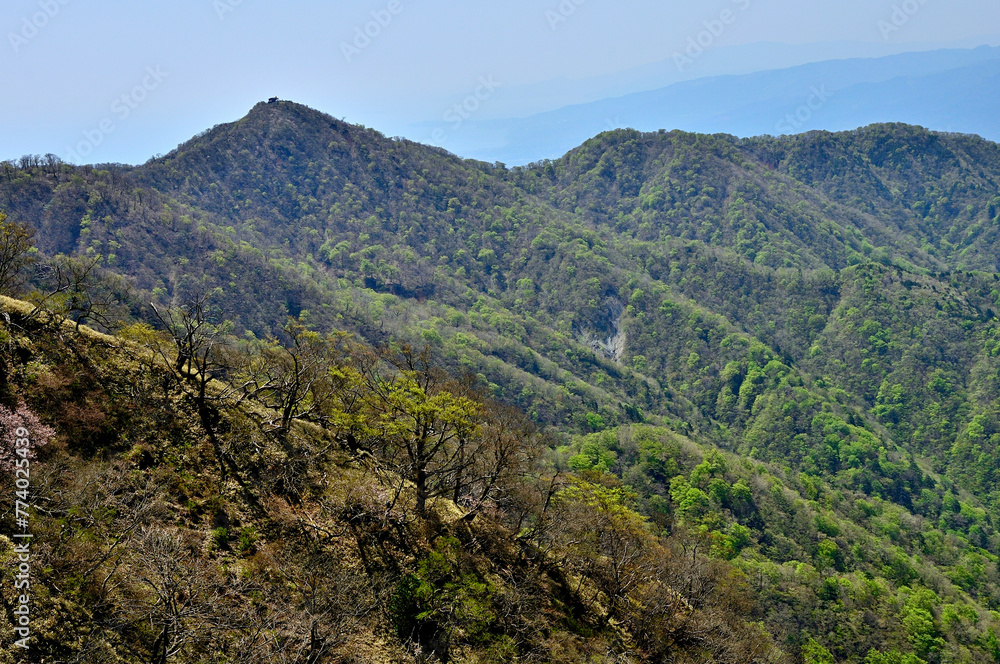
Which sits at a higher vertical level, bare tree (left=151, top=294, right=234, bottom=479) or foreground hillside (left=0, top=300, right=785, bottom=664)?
bare tree (left=151, top=294, right=234, bottom=479)

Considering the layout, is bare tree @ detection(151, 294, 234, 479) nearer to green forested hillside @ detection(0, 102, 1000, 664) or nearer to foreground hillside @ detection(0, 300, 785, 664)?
foreground hillside @ detection(0, 300, 785, 664)

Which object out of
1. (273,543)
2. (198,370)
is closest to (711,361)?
(198,370)

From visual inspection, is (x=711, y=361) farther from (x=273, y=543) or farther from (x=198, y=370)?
(x=273, y=543)

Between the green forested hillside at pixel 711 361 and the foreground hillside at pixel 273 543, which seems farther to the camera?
the green forested hillside at pixel 711 361

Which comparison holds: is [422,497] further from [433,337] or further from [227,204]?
[227,204]

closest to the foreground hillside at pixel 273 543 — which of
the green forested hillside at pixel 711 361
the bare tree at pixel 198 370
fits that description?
the bare tree at pixel 198 370

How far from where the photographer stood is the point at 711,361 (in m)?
158

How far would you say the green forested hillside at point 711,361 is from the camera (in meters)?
73.6

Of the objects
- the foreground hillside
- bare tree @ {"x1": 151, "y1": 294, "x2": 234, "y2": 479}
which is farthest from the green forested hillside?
bare tree @ {"x1": 151, "y1": 294, "x2": 234, "y2": 479}

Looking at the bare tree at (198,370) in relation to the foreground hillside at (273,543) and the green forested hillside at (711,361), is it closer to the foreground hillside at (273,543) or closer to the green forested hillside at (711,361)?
the foreground hillside at (273,543)

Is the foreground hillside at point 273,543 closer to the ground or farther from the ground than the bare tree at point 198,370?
closer to the ground

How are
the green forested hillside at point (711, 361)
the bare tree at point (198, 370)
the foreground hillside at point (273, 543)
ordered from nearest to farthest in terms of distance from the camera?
the foreground hillside at point (273, 543) → the bare tree at point (198, 370) → the green forested hillside at point (711, 361)

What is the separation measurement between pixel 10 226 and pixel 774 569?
77.0m

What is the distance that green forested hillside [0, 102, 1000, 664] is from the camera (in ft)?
241
